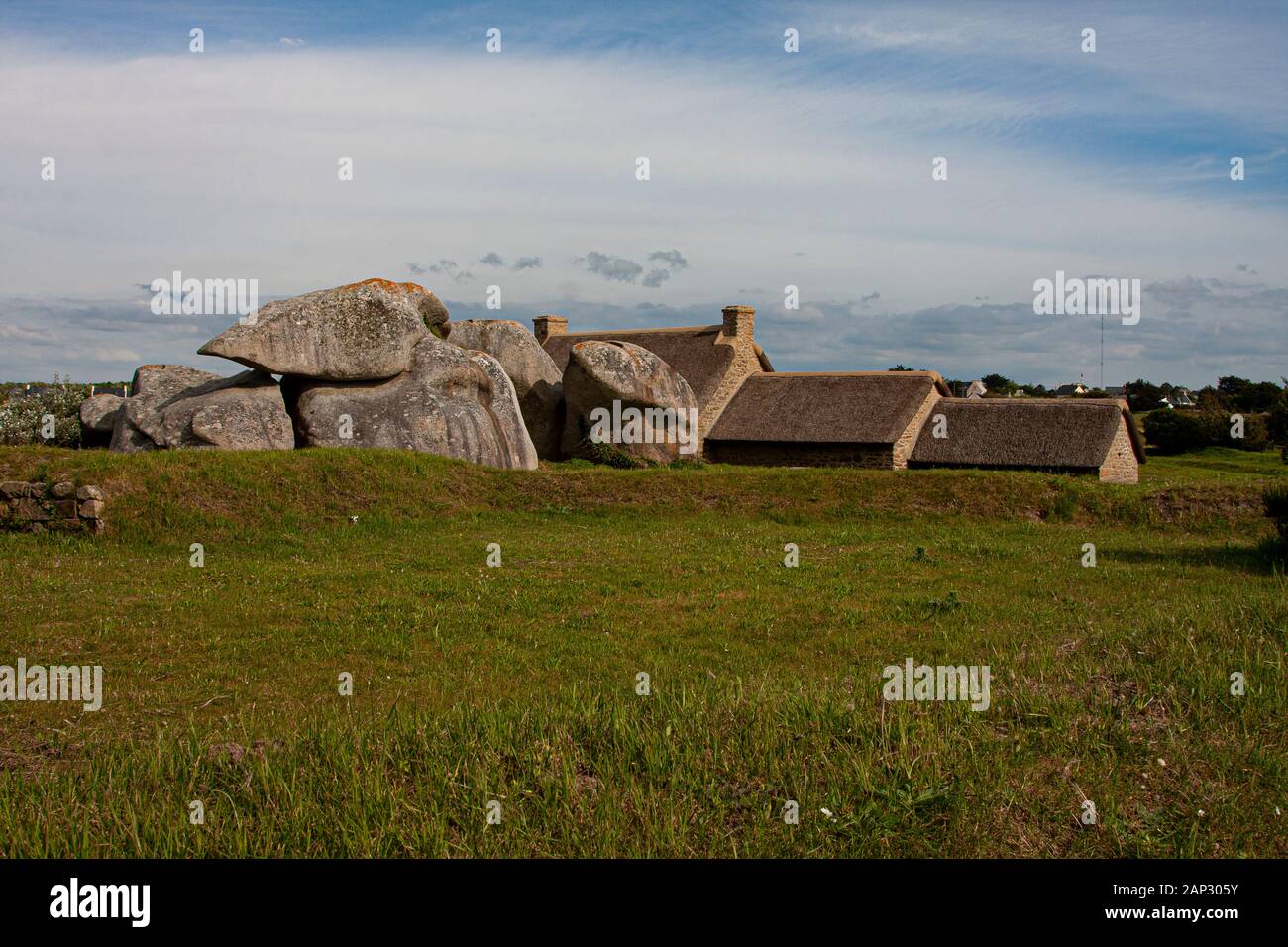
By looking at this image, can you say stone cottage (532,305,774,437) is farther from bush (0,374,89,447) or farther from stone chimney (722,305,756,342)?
bush (0,374,89,447)

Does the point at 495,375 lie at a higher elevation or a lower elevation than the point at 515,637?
higher

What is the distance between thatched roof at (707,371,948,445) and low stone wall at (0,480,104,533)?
2432 cm

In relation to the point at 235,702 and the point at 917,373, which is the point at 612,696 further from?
the point at 917,373

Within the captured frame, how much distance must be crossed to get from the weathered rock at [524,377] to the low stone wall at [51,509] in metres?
16.8

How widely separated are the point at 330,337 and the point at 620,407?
29.1 feet

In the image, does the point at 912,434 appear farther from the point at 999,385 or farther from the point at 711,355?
the point at 999,385

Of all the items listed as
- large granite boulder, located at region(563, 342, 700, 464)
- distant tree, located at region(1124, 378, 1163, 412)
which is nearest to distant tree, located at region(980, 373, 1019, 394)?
distant tree, located at region(1124, 378, 1163, 412)

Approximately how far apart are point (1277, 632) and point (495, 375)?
868 inches

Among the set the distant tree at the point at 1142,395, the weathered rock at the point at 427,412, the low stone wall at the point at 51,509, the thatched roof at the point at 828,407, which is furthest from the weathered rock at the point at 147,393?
the distant tree at the point at 1142,395

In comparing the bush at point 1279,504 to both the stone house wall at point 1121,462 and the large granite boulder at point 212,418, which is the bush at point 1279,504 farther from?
the large granite boulder at point 212,418

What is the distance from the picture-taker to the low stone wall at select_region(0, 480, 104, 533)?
17609 millimetres

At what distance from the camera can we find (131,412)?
26.5 metres

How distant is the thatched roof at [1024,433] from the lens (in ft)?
114

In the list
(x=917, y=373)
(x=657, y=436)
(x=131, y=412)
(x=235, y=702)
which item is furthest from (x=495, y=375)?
(x=235, y=702)
